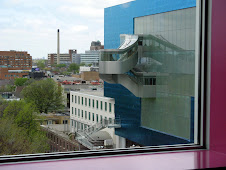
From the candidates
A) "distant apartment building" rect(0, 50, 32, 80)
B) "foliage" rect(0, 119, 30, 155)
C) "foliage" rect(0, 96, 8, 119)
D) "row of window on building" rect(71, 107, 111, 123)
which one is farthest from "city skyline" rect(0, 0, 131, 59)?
"row of window on building" rect(71, 107, 111, 123)

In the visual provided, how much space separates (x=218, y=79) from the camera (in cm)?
95

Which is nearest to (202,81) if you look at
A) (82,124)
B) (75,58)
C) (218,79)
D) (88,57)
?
(218,79)

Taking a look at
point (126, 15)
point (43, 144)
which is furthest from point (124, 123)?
point (43, 144)

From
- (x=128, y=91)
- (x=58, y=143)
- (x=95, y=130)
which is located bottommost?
(x=95, y=130)

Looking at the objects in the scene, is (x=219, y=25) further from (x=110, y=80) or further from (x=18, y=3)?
(x=110, y=80)

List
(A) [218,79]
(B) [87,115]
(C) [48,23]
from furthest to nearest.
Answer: (B) [87,115], (C) [48,23], (A) [218,79]

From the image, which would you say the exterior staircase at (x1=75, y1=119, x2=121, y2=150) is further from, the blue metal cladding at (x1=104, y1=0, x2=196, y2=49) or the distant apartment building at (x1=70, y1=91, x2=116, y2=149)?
the blue metal cladding at (x1=104, y1=0, x2=196, y2=49)

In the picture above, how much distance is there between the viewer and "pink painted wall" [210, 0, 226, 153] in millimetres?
929

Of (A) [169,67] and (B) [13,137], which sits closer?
(B) [13,137]

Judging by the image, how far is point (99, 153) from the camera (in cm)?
89

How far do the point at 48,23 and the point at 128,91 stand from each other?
9.86 feet

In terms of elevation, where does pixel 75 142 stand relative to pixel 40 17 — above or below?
below

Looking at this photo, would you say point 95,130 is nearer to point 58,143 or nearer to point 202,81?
point 58,143

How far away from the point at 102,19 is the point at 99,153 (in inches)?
291
